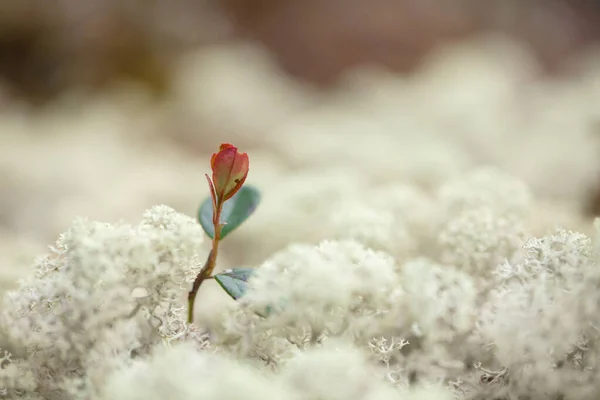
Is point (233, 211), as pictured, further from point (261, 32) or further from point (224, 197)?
point (261, 32)

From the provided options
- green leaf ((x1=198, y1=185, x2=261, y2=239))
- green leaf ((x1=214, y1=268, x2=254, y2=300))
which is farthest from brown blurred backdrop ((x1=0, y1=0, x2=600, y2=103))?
green leaf ((x1=214, y1=268, x2=254, y2=300))

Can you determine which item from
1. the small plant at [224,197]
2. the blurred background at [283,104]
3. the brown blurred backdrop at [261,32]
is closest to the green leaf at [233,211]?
Answer: the small plant at [224,197]

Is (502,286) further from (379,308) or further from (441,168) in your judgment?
(441,168)

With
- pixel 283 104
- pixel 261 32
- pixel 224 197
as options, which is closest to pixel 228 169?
pixel 224 197

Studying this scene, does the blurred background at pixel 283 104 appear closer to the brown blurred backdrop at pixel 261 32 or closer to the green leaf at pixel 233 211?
the brown blurred backdrop at pixel 261 32

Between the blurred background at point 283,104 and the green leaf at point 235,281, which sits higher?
the blurred background at point 283,104
